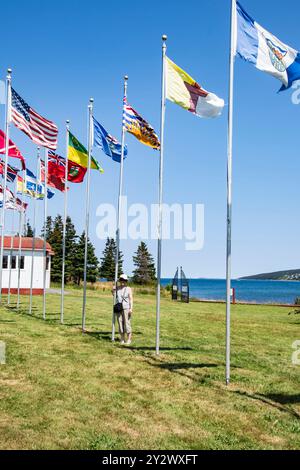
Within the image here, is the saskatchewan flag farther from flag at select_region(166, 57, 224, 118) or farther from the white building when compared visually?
the white building

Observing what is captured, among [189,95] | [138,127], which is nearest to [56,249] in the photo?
[138,127]

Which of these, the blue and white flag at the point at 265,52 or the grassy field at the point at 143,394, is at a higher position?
the blue and white flag at the point at 265,52

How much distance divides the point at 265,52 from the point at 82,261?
69.9 m

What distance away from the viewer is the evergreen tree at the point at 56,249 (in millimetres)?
74000

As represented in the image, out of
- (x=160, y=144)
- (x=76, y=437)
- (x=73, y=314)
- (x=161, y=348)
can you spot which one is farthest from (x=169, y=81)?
(x=73, y=314)

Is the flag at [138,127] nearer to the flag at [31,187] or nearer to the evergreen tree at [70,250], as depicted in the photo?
the flag at [31,187]

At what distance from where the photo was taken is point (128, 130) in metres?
15.1

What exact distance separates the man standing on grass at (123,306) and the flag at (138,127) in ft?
13.7

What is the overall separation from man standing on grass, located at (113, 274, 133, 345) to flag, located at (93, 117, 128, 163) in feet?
14.6

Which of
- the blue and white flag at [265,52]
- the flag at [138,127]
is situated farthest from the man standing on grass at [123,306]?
the blue and white flag at [265,52]

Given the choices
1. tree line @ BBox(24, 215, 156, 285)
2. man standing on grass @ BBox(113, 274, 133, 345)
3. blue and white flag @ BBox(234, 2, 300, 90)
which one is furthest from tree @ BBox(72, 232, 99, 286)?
blue and white flag @ BBox(234, 2, 300, 90)
